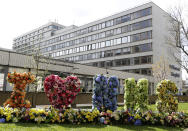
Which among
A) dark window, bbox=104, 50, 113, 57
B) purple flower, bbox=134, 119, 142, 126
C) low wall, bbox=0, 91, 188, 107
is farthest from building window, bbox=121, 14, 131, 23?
purple flower, bbox=134, 119, 142, 126

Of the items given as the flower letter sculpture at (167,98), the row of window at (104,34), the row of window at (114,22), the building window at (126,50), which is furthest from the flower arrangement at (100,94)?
the row of window at (114,22)

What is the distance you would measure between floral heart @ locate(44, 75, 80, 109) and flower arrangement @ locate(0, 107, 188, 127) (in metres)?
0.97

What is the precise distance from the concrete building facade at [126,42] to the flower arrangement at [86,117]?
33064 millimetres

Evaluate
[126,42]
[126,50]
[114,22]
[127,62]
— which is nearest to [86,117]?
[127,62]

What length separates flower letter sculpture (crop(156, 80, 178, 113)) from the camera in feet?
35.5

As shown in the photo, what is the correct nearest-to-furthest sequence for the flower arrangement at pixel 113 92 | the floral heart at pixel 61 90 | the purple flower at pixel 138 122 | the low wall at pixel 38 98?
1. the purple flower at pixel 138 122
2. the floral heart at pixel 61 90
3. the flower arrangement at pixel 113 92
4. the low wall at pixel 38 98

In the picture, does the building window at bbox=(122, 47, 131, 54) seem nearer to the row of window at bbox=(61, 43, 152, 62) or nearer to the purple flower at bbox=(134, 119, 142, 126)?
the row of window at bbox=(61, 43, 152, 62)

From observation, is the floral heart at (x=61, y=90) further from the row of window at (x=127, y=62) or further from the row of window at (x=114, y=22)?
the row of window at (x=114, y=22)

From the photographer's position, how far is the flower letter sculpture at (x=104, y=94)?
1023cm

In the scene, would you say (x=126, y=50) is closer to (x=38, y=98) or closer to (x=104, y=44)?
(x=104, y=44)

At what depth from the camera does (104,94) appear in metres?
10.3

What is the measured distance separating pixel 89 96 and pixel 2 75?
11989mm

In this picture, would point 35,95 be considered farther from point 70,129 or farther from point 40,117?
point 70,129

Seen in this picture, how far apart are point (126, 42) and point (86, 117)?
46394 mm
